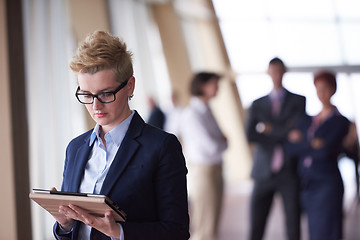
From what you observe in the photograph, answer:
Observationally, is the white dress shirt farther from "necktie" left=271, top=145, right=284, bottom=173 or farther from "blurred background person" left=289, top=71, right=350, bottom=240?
"blurred background person" left=289, top=71, right=350, bottom=240

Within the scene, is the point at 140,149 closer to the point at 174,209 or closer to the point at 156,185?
the point at 156,185

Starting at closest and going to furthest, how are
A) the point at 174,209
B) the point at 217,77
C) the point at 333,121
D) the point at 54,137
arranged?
the point at 174,209 → the point at 333,121 → the point at 54,137 → the point at 217,77

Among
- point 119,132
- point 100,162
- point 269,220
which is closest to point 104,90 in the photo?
point 119,132

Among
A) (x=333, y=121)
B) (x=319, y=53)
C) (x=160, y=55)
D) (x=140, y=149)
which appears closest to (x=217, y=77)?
(x=333, y=121)

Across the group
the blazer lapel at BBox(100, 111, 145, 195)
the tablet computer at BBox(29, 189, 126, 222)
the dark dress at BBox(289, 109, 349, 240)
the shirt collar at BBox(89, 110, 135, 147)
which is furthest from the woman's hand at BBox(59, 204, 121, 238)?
the dark dress at BBox(289, 109, 349, 240)

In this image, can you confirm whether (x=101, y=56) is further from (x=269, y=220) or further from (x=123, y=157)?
(x=269, y=220)

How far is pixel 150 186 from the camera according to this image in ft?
5.37

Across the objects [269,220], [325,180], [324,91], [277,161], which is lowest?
[269,220]

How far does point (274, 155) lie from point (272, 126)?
28 cm

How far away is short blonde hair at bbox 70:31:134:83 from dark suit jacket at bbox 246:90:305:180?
8.52 feet

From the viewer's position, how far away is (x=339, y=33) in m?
10.7

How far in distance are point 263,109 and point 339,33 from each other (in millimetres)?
7365

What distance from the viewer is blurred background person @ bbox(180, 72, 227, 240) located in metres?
4.77

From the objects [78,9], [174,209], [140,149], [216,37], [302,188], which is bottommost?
[302,188]
